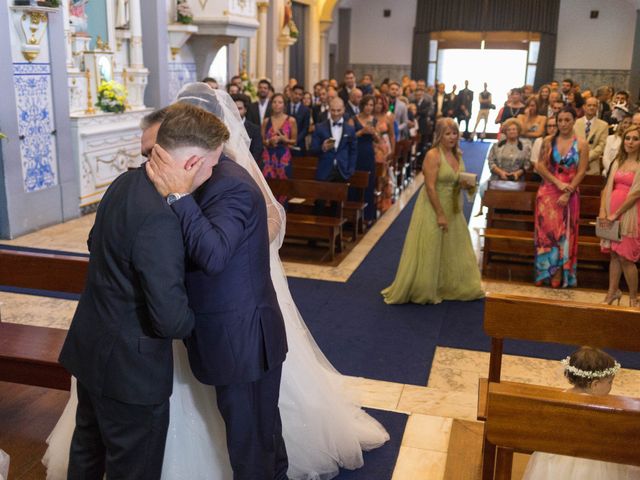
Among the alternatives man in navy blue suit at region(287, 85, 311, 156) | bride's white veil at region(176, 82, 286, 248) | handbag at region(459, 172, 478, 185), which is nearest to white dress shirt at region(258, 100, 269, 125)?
man in navy blue suit at region(287, 85, 311, 156)

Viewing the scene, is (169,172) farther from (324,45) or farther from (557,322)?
(324,45)

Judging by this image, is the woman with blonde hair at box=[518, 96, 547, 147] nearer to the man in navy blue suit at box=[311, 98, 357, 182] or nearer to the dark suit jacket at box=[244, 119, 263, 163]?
the man in navy blue suit at box=[311, 98, 357, 182]

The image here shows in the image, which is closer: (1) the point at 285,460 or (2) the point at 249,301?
(2) the point at 249,301

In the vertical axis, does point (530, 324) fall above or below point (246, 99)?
below

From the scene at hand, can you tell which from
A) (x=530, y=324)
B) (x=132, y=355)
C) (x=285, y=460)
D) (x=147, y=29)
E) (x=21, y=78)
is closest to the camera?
(x=132, y=355)

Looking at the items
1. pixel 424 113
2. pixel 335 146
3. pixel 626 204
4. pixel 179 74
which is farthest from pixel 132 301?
pixel 424 113

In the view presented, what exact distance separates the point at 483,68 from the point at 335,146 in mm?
17181

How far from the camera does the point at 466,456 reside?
11.4ft

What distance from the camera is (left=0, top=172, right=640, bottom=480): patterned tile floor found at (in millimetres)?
3582

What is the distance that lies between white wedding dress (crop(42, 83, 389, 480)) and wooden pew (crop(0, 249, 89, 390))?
367mm

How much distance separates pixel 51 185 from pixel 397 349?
16.8 ft

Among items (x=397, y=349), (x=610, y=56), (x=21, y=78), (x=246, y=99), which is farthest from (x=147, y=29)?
(x=610, y=56)

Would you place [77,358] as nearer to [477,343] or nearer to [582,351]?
[582,351]

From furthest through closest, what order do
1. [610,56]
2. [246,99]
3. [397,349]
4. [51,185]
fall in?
1. [610,56]
2. [51,185]
3. [246,99]
4. [397,349]
